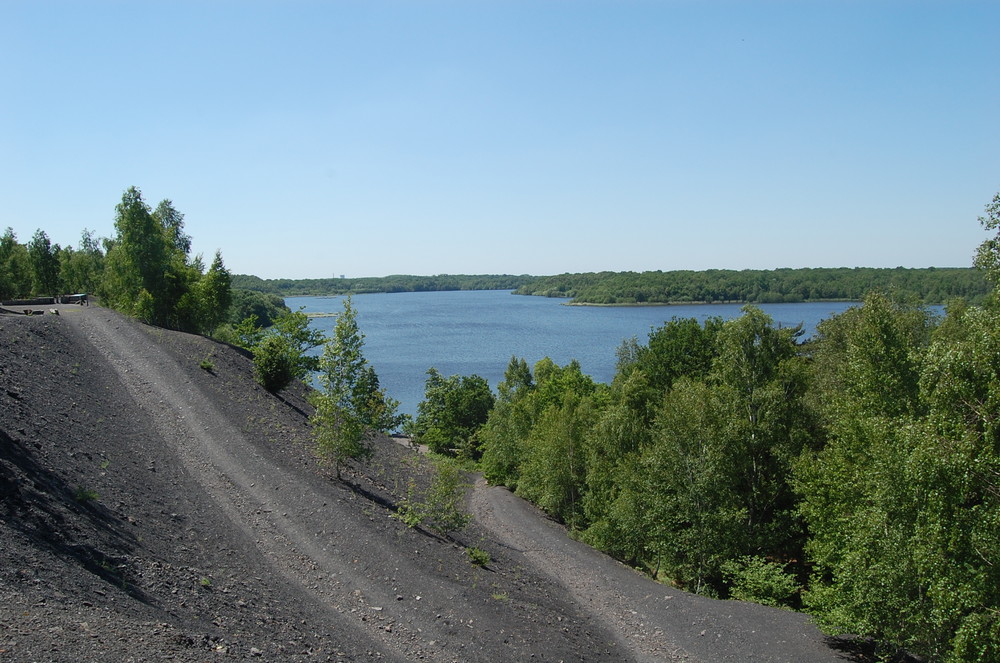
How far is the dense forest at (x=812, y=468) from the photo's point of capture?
10.8m

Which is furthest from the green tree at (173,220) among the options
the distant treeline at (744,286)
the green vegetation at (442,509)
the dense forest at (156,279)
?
the distant treeline at (744,286)

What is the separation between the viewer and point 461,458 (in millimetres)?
47156

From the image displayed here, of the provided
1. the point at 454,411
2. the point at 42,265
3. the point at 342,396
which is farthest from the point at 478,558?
the point at 42,265

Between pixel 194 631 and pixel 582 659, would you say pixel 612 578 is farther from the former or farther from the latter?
pixel 194 631

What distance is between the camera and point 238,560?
1399cm

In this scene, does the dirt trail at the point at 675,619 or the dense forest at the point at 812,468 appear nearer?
the dense forest at the point at 812,468

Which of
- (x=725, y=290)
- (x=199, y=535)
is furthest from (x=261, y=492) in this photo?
(x=725, y=290)

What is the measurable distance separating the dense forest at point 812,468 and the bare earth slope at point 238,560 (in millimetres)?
2275

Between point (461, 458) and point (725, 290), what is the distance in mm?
127322

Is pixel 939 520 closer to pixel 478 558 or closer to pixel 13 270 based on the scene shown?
pixel 478 558

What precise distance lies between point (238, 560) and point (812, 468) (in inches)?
560

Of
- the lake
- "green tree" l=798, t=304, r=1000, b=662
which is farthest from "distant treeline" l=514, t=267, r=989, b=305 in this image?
"green tree" l=798, t=304, r=1000, b=662

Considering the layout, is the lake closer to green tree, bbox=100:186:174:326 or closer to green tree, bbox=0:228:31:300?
green tree, bbox=100:186:174:326

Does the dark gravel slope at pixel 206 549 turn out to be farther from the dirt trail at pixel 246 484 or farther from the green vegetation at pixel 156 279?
the green vegetation at pixel 156 279
